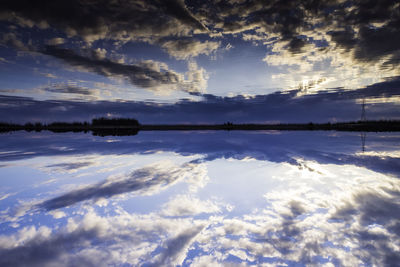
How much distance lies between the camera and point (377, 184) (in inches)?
278

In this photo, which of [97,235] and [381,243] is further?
[97,235]

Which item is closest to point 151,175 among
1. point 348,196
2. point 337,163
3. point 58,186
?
point 58,186

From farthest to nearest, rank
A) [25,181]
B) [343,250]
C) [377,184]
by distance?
[25,181], [377,184], [343,250]

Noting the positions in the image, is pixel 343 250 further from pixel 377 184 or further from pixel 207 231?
pixel 377 184

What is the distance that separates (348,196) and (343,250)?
3.12m

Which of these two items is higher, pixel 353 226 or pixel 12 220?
pixel 12 220

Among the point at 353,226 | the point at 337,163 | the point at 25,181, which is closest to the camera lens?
the point at 353,226

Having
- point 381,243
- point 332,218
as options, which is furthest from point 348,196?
point 381,243

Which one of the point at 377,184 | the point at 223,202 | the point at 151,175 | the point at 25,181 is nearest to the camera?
the point at 223,202

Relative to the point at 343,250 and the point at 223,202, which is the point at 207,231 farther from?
the point at 343,250

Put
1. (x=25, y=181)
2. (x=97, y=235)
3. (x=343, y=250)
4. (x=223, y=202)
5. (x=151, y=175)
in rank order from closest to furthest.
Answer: (x=343, y=250) → (x=97, y=235) → (x=223, y=202) → (x=25, y=181) → (x=151, y=175)

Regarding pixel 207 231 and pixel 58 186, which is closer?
pixel 207 231

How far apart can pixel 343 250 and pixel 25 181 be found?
10.2 meters

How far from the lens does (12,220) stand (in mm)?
4539
